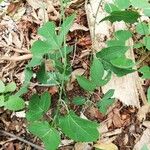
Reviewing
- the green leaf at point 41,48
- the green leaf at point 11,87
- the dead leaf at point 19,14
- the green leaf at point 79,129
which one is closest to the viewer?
the green leaf at point 79,129

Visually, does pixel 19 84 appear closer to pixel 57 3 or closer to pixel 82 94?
pixel 82 94

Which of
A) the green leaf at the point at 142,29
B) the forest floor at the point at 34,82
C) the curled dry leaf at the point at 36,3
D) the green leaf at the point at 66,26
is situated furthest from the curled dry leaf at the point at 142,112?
the curled dry leaf at the point at 36,3

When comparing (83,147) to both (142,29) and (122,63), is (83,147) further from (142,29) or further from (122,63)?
(142,29)

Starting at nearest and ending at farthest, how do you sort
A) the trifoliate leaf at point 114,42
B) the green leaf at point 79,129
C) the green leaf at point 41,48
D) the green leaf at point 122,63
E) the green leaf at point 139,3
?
the green leaf at point 79,129, the green leaf at point 41,48, the green leaf at point 139,3, the green leaf at point 122,63, the trifoliate leaf at point 114,42

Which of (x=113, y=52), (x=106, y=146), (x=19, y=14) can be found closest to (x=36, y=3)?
(x=19, y=14)

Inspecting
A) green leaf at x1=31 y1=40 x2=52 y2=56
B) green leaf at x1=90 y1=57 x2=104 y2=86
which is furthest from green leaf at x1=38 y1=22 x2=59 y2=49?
green leaf at x1=90 y1=57 x2=104 y2=86

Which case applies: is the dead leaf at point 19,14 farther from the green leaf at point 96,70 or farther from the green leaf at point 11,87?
the green leaf at point 96,70
